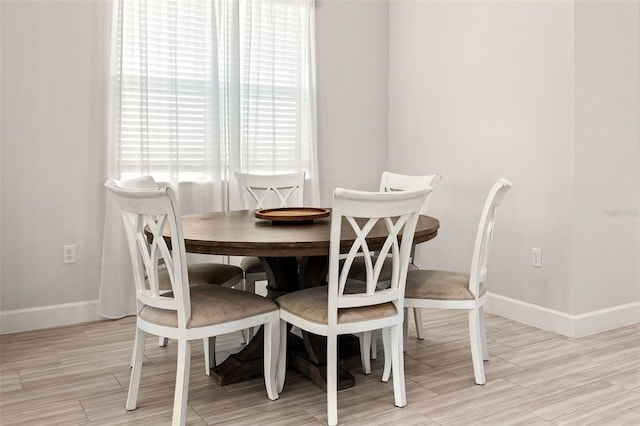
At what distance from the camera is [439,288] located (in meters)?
2.60

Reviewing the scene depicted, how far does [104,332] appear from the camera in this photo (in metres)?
3.42

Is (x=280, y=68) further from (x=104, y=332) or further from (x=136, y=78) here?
(x=104, y=332)

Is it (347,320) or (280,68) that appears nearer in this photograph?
(347,320)

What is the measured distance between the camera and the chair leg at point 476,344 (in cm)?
259

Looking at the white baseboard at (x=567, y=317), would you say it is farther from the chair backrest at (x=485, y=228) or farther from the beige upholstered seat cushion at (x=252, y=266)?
the beige upholstered seat cushion at (x=252, y=266)

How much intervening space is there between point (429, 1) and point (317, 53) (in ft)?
3.03

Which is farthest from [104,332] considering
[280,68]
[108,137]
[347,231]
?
[280,68]

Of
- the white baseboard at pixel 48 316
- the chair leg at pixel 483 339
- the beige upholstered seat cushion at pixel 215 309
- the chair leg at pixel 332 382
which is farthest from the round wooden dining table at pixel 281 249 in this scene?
the white baseboard at pixel 48 316

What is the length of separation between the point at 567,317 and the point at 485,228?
1205 millimetres

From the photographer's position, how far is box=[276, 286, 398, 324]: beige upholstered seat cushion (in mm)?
2213

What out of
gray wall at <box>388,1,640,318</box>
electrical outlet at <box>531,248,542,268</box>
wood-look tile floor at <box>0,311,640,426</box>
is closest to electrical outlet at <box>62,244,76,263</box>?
wood-look tile floor at <box>0,311,640,426</box>

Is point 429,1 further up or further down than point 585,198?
further up

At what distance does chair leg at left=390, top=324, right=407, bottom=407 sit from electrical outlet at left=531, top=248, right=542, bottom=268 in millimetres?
1578

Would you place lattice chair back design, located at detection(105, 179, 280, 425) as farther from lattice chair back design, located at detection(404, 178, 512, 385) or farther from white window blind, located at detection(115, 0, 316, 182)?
white window blind, located at detection(115, 0, 316, 182)
